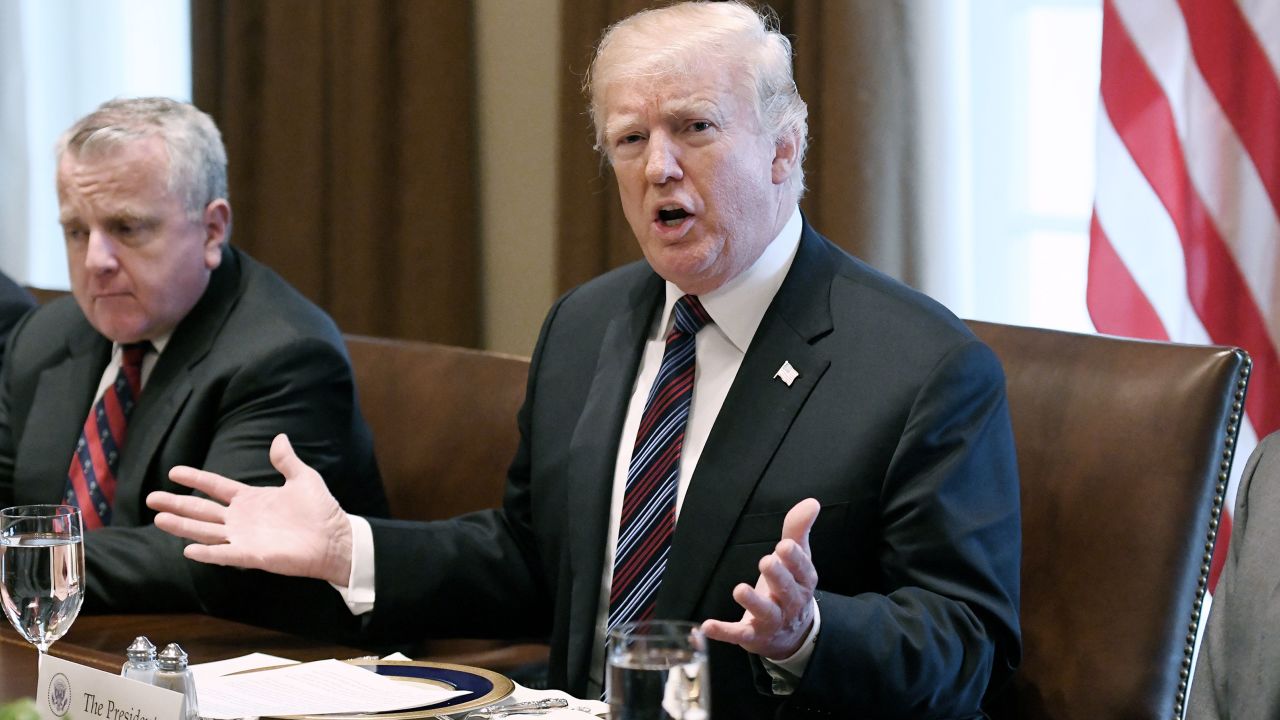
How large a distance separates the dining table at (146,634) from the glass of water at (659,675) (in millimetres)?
868

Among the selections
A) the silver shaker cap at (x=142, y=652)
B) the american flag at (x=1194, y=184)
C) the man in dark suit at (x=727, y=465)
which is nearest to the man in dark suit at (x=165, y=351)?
the man in dark suit at (x=727, y=465)

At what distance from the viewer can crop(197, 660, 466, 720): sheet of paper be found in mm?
1626

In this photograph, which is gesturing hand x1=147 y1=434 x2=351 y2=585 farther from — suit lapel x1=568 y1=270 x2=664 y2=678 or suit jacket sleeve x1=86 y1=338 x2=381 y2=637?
suit lapel x1=568 y1=270 x2=664 y2=678

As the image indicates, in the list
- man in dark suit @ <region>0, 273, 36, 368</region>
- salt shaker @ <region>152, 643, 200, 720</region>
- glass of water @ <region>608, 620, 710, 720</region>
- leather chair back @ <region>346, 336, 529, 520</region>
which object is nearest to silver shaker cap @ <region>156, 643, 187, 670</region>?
salt shaker @ <region>152, 643, 200, 720</region>

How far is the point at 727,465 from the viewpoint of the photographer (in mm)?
2082

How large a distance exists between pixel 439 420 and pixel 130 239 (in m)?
0.67

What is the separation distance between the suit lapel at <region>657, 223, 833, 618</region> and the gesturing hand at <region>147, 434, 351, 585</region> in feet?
1.58

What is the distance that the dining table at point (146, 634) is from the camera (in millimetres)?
1907

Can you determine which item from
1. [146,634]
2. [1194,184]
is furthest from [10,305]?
[1194,184]

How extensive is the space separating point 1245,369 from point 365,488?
1546 mm

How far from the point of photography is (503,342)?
13.4ft

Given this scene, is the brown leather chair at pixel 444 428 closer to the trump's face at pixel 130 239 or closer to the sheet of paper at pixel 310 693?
the trump's face at pixel 130 239

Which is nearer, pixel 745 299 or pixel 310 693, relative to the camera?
pixel 310 693

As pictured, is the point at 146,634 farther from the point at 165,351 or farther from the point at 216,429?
the point at 165,351
